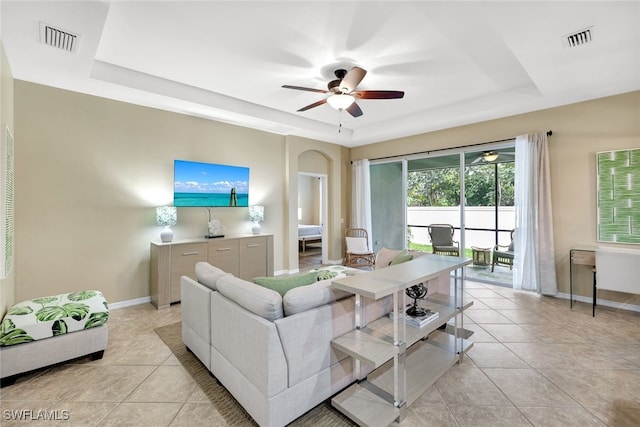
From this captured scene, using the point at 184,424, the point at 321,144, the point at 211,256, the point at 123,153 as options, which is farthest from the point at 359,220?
the point at 184,424

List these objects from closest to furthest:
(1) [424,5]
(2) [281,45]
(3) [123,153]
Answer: (1) [424,5], (2) [281,45], (3) [123,153]

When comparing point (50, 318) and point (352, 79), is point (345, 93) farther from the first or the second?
point (50, 318)

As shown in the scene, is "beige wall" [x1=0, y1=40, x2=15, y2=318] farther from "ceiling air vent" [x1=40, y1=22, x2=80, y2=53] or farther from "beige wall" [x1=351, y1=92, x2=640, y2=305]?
"beige wall" [x1=351, y1=92, x2=640, y2=305]

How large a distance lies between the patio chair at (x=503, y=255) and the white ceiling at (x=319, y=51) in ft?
7.69

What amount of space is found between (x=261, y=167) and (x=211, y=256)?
6.56 feet

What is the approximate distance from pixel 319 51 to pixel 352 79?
45cm

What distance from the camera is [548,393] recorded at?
6.54 feet

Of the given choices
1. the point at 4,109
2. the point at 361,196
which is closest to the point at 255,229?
the point at 361,196

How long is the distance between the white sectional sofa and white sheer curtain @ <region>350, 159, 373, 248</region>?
441cm

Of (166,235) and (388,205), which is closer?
(166,235)

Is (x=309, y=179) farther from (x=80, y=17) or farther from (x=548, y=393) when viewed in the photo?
(x=548, y=393)

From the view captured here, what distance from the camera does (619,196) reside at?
357 centimetres

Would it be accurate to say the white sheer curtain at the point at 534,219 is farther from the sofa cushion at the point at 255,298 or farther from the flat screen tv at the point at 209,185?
the flat screen tv at the point at 209,185

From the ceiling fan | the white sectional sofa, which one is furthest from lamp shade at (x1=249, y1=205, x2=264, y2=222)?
the white sectional sofa
